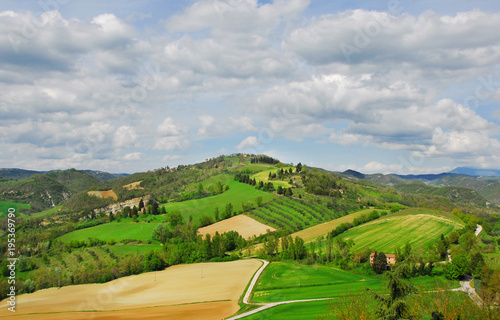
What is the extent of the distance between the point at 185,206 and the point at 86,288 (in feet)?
238

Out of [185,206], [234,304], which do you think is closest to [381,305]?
[234,304]

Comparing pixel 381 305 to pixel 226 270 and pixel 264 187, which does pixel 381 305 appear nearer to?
pixel 226 270

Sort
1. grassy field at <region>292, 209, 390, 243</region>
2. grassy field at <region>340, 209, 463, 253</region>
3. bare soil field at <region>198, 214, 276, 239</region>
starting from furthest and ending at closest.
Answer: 1. bare soil field at <region>198, 214, 276, 239</region>
2. grassy field at <region>292, 209, 390, 243</region>
3. grassy field at <region>340, 209, 463, 253</region>

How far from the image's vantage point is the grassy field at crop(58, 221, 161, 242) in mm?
112250

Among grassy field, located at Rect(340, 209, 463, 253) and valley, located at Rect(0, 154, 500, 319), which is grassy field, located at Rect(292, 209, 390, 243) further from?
grassy field, located at Rect(340, 209, 463, 253)

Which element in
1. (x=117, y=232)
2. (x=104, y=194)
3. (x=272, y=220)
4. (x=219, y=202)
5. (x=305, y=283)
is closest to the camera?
(x=305, y=283)

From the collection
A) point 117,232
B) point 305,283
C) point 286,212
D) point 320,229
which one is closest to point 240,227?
point 286,212

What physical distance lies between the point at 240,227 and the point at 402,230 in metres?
54.3

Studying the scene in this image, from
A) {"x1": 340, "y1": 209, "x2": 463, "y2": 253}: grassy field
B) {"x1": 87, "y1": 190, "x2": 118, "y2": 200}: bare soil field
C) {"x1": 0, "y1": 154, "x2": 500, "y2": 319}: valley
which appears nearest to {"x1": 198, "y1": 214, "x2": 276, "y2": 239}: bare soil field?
{"x1": 0, "y1": 154, "x2": 500, "y2": 319}: valley

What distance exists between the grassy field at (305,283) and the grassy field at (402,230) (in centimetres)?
2201

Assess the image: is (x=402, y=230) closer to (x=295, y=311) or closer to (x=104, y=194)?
(x=295, y=311)

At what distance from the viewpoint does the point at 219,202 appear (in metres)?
144

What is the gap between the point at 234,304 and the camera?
51188 mm

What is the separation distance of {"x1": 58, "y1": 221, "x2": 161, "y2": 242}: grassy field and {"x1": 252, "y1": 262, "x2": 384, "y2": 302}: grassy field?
61.0 m
